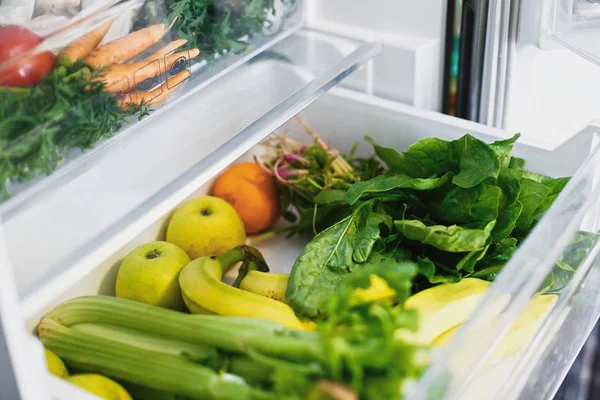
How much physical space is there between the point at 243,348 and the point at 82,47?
1.22 ft

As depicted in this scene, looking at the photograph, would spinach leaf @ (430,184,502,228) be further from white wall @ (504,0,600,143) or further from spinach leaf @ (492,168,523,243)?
white wall @ (504,0,600,143)

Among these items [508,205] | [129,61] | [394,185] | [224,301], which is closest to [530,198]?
[508,205]

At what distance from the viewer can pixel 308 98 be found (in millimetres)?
966

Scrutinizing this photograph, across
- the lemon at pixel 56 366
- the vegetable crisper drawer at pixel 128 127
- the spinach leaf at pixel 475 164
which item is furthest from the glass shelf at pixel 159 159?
the spinach leaf at pixel 475 164

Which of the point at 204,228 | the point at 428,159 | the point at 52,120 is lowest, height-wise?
the point at 204,228

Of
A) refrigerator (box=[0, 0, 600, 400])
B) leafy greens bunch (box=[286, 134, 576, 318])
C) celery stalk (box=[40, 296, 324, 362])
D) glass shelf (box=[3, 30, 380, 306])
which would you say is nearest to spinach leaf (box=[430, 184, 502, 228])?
leafy greens bunch (box=[286, 134, 576, 318])

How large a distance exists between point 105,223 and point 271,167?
1.31 feet

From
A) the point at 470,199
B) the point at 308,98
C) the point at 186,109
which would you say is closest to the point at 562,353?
the point at 470,199

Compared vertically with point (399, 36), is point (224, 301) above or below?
below

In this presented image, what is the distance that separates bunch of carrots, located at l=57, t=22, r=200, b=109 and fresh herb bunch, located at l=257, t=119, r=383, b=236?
0.79 ft

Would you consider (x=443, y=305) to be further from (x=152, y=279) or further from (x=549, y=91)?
(x=549, y=91)

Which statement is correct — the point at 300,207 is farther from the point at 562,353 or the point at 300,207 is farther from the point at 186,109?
the point at 562,353

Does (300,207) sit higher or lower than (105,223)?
lower

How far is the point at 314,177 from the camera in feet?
3.58
